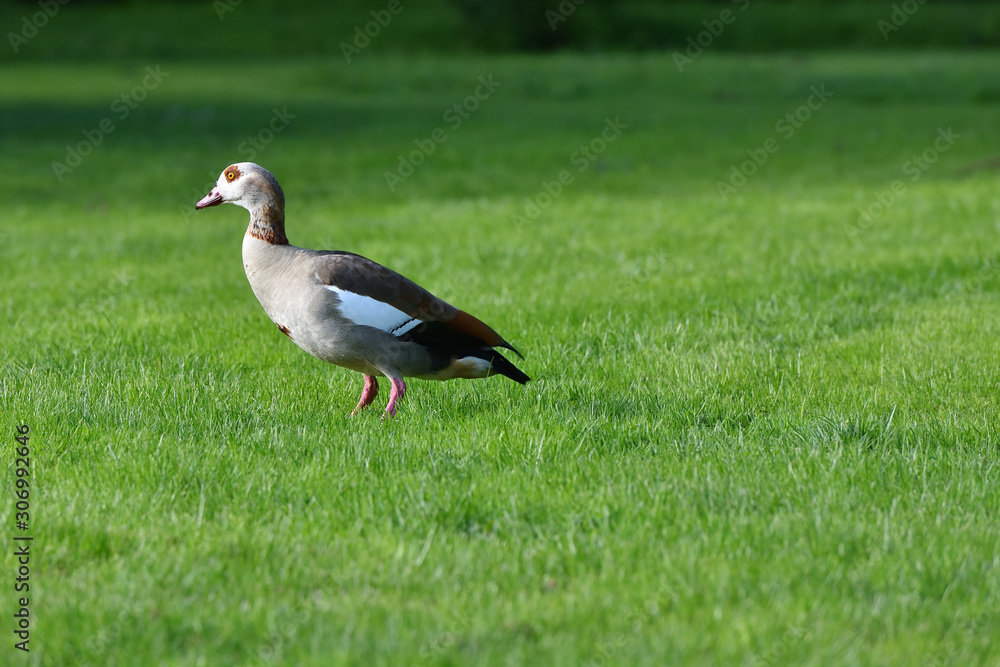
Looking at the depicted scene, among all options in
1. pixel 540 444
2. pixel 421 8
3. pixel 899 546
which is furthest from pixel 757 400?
pixel 421 8

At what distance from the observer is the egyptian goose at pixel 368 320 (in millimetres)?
5055

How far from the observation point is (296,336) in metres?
5.21

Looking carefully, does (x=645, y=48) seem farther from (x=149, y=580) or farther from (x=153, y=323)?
(x=149, y=580)

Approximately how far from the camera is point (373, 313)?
507 cm
